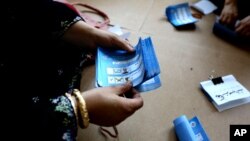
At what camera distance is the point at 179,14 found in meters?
1.37

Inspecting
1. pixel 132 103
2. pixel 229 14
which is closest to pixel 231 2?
pixel 229 14

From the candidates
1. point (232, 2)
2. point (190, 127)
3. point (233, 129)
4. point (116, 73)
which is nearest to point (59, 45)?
point (116, 73)

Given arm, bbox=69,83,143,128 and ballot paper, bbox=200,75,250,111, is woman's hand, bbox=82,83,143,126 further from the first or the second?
ballot paper, bbox=200,75,250,111

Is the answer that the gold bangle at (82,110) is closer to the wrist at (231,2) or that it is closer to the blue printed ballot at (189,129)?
the blue printed ballot at (189,129)

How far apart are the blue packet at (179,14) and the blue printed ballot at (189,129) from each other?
23.0 inches

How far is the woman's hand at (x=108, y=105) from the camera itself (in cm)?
68

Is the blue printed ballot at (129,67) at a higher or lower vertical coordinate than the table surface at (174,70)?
higher

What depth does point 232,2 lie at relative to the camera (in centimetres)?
127

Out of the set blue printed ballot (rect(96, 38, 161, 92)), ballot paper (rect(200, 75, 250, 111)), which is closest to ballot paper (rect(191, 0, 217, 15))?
ballot paper (rect(200, 75, 250, 111))

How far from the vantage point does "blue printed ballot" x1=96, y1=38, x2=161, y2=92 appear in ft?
2.58

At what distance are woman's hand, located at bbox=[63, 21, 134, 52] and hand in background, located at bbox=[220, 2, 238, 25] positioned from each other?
587 mm

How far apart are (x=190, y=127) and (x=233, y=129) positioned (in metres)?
0.17

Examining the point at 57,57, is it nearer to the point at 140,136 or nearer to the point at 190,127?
the point at 140,136

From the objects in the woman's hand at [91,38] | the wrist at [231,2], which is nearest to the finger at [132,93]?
the woman's hand at [91,38]
